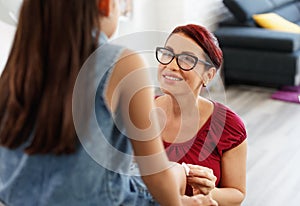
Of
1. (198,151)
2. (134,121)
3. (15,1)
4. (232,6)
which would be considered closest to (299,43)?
(232,6)

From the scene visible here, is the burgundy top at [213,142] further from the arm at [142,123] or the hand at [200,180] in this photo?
the arm at [142,123]

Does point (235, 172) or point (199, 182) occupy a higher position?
point (199, 182)

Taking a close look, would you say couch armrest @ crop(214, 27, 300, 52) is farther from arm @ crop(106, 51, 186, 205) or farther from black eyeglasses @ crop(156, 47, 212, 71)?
arm @ crop(106, 51, 186, 205)

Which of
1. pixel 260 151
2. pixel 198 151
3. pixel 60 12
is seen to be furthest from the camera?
pixel 260 151

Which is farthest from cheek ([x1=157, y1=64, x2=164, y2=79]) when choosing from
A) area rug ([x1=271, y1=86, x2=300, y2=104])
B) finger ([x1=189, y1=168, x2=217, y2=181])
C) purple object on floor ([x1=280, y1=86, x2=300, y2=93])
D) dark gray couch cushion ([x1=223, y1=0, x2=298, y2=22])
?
dark gray couch cushion ([x1=223, y1=0, x2=298, y2=22])

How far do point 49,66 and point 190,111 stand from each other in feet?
2.91

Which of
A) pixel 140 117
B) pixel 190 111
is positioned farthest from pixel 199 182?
pixel 190 111

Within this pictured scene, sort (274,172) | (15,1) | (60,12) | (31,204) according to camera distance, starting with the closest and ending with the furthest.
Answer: (60,12) → (31,204) → (15,1) → (274,172)

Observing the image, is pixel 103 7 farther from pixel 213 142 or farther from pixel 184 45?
pixel 213 142

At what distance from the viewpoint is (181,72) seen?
1564 millimetres

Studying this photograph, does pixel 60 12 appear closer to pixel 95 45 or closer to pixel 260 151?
pixel 95 45

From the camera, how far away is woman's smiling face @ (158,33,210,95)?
153cm

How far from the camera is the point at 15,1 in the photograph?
2508 millimetres

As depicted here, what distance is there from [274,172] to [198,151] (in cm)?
142
